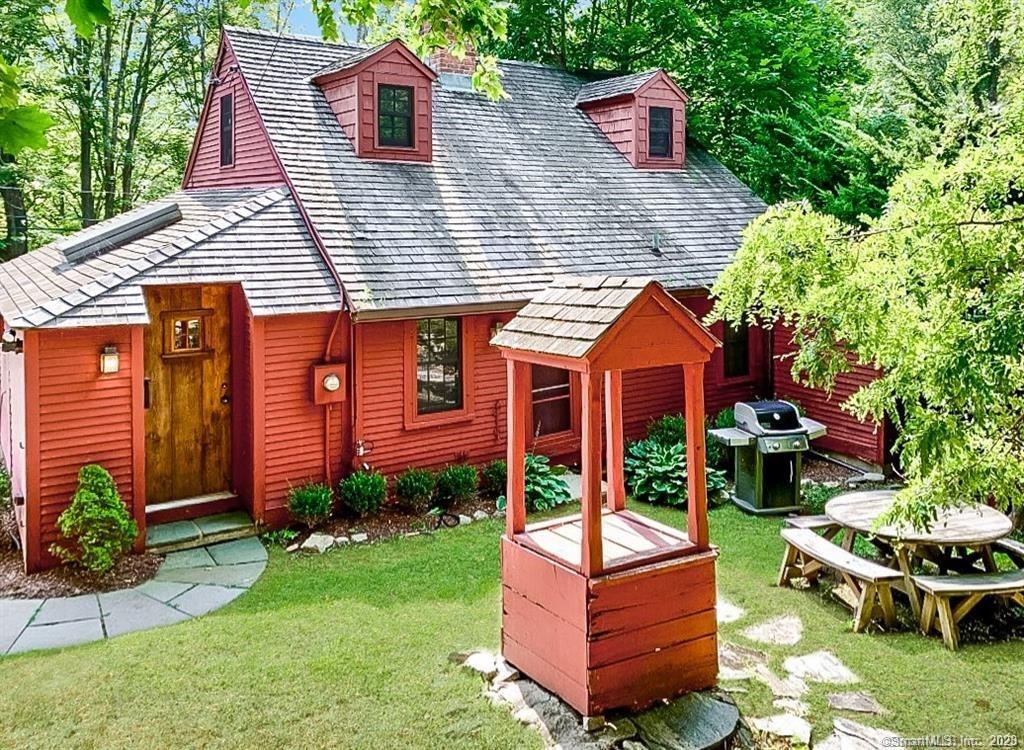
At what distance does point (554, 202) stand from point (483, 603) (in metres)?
7.58

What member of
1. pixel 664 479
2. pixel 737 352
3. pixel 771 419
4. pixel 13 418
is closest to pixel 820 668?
pixel 771 419

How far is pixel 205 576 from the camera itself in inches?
328

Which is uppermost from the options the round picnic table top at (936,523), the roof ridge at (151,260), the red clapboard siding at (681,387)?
the roof ridge at (151,260)

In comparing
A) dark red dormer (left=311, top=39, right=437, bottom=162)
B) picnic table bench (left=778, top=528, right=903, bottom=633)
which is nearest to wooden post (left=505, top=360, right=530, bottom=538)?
picnic table bench (left=778, top=528, right=903, bottom=633)

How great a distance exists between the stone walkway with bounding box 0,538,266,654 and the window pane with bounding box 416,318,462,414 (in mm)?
3046

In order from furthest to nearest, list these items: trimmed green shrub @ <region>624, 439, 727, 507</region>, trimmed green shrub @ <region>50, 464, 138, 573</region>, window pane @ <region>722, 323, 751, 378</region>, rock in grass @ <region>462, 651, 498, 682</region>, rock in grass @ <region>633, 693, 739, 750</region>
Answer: window pane @ <region>722, 323, 751, 378</region>
trimmed green shrub @ <region>624, 439, 727, 507</region>
trimmed green shrub @ <region>50, 464, 138, 573</region>
rock in grass @ <region>462, 651, 498, 682</region>
rock in grass @ <region>633, 693, 739, 750</region>

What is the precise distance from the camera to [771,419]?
10469 mm

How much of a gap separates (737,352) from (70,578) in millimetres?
10162

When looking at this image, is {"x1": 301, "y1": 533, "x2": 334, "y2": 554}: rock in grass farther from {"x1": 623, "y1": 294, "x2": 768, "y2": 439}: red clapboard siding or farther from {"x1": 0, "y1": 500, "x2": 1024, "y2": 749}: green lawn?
{"x1": 623, "y1": 294, "x2": 768, "y2": 439}: red clapboard siding

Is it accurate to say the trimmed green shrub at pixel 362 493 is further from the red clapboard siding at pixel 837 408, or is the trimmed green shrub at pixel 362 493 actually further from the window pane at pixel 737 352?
the window pane at pixel 737 352

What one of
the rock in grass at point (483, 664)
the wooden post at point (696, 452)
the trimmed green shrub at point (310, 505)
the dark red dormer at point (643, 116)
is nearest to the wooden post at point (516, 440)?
the rock in grass at point (483, 664)

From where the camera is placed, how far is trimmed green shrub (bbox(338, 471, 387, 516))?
982 cm

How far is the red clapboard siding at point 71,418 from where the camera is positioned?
27.0ft

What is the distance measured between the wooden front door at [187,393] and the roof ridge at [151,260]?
40cm
